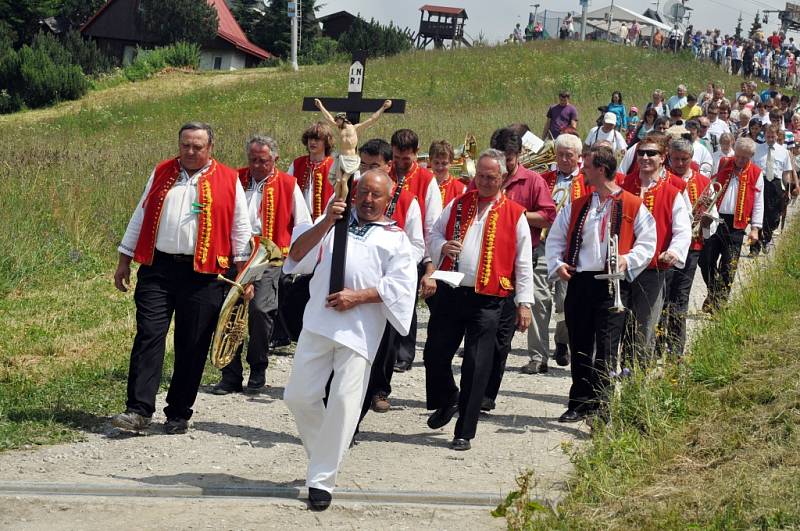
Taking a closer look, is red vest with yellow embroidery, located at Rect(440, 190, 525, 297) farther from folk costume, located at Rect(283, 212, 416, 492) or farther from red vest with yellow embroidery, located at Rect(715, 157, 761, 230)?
red vest with yellow embroidery, located at Rect(715, 157, 761, 230)

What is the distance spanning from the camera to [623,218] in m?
8.17

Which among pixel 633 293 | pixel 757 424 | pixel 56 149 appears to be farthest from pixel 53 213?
pixel 757 424

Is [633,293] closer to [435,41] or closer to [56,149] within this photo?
[56,149]

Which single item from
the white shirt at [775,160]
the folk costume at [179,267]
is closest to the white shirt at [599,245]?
the folk costume at [179,267]

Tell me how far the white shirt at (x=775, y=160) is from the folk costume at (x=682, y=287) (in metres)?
5.12

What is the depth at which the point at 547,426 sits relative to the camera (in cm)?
848

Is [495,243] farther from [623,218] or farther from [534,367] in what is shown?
[534,367]

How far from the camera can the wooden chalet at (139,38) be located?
7025 centimetres

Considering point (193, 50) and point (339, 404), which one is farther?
point (193, 50)

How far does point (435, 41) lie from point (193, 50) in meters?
30.0

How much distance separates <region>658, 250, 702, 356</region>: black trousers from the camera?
9.66m

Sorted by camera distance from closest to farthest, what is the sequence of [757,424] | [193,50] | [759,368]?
[757,424] < [759,368] < [193,50]

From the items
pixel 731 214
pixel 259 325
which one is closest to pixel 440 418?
pixel 259 325

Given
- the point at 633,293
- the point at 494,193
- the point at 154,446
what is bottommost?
the point at 154,446
